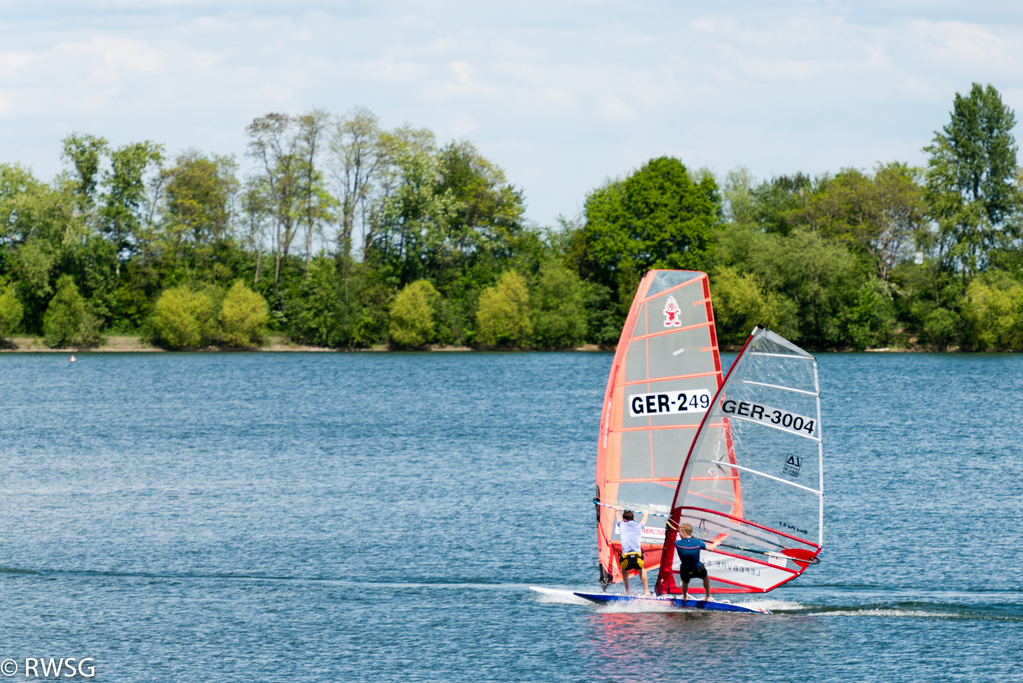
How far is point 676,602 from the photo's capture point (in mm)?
21359

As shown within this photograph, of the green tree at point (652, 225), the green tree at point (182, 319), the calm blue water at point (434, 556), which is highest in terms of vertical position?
the green tree at point (652, 225)

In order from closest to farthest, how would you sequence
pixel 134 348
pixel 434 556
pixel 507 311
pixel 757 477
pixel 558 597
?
pixel 757 477
pixel 558 597
pixel 434 556
pixel 507 311
pixel 134 348

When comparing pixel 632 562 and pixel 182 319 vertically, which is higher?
pixel 182 319

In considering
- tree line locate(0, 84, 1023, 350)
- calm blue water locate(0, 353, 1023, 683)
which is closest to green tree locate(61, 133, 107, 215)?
tree line locate(0, 84, 1023, 350)

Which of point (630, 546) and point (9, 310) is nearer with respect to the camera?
point (630, 546)

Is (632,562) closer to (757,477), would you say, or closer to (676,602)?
(676,602)

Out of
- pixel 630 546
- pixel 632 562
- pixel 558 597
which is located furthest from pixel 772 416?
pixel 558 597

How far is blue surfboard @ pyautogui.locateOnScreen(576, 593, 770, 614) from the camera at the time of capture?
69.7 ft

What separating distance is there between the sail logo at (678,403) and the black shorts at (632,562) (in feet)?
9.15

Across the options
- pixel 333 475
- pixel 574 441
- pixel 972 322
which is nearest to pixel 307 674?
pixel 333 475

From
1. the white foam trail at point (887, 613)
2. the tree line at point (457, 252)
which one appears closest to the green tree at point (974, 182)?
the tree line at point (457, 252)

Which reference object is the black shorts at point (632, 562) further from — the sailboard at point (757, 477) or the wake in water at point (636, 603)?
the wake in water at point (636, 603)

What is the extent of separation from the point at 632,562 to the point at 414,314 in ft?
301

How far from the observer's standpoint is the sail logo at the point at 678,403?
2227 centimetres
